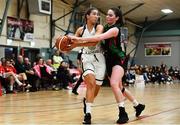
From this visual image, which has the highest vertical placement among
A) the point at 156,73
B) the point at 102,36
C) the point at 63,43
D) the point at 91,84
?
the point at 102,36

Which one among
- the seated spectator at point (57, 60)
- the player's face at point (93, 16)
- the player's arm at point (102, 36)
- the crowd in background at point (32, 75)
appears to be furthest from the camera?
the seated spectator at point (57, 60)

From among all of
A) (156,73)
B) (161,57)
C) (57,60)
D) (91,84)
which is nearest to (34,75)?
(57,60)

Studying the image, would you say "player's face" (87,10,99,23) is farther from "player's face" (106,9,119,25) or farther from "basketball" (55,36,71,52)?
"basketball" (55,36,71,52)

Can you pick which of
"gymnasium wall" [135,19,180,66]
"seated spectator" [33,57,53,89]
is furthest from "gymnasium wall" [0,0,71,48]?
"gymnasium wall" [135,19,180,66]

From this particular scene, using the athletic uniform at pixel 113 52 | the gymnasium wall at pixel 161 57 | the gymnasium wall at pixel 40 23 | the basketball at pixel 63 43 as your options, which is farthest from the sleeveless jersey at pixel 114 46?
the gymnasium wall at pixel 161 57

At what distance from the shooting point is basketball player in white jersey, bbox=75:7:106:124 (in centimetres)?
529

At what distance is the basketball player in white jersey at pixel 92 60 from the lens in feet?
17.4

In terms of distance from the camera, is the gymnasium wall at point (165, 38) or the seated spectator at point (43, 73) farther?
the gymnasium wall at point (165, 38)

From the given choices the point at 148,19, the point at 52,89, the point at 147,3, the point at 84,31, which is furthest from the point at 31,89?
the point at 148,19

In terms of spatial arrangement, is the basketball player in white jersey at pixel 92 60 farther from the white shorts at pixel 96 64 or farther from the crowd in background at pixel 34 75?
the crowd in background at pixel 34 75

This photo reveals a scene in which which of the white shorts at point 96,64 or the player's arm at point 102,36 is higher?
the player's arm at point 102,36

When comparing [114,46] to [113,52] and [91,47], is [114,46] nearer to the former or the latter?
[113,52]

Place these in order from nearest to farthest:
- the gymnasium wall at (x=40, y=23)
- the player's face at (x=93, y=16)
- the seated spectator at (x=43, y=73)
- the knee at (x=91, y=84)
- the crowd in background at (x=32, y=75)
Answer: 1. the knee at (x=91, y=84)
2. the player's face at (x=93, y=16)
3. the crowd in background at (x=32, y=75)
4. the seated spectator at (x=43, y=73)
5. the gymnasium wall at (x=40, y=23)

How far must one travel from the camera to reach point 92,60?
212 inches
